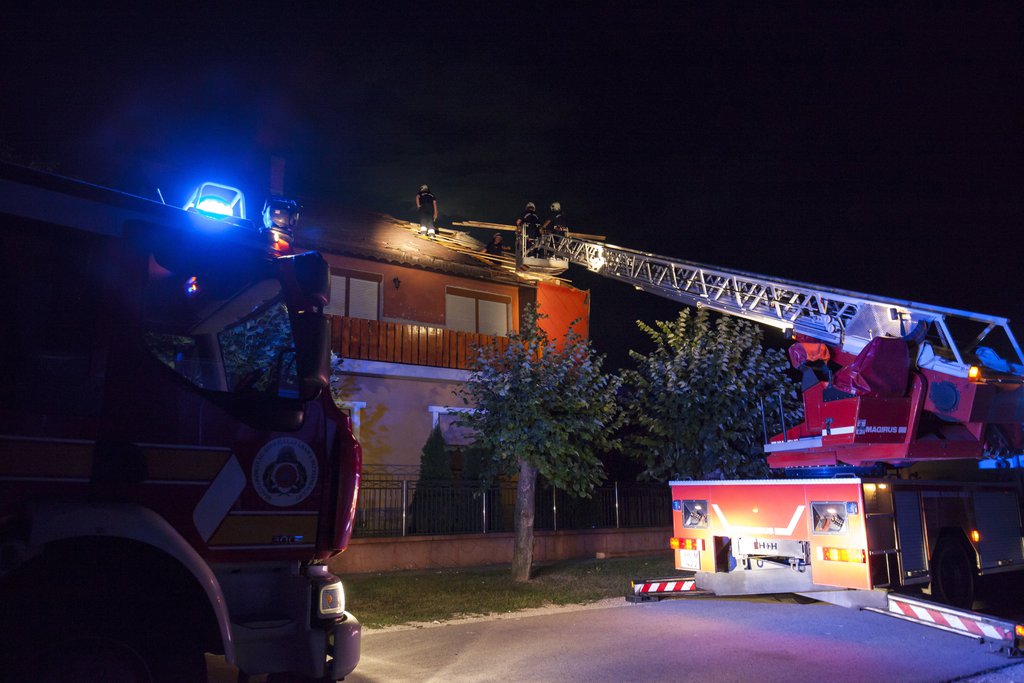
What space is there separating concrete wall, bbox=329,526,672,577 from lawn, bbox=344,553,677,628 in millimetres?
304

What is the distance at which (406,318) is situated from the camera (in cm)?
1845

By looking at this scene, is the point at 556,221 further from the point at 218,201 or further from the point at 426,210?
the point at 218,201

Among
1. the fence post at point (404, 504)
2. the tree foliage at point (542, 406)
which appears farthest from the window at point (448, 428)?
the tree foliage at point (542, 406)

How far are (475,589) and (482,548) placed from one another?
10.3 feet

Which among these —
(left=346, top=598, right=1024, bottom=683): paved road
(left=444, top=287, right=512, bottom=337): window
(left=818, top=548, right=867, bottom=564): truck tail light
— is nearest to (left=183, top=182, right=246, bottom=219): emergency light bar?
(left=346, top=598, right=1024, bottom=683): paved road

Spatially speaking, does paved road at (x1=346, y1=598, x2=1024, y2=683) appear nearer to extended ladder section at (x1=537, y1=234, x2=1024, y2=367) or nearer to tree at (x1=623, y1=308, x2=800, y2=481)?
extended ladder section at (x1=537, y1=234, x2=1024, y2=367)

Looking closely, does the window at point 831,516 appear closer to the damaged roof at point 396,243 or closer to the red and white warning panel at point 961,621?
the red and white warning panel at point 961,621

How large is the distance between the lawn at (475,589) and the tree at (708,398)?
213 centimetres

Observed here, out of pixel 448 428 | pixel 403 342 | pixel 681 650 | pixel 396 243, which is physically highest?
pixel 396 243

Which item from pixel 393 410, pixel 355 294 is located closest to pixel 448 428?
pixel 393 410

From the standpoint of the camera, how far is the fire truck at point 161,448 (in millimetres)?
3082

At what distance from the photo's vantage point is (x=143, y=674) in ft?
10.3

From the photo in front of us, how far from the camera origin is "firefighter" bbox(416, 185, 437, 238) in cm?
2053

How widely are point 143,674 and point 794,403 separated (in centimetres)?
1096
